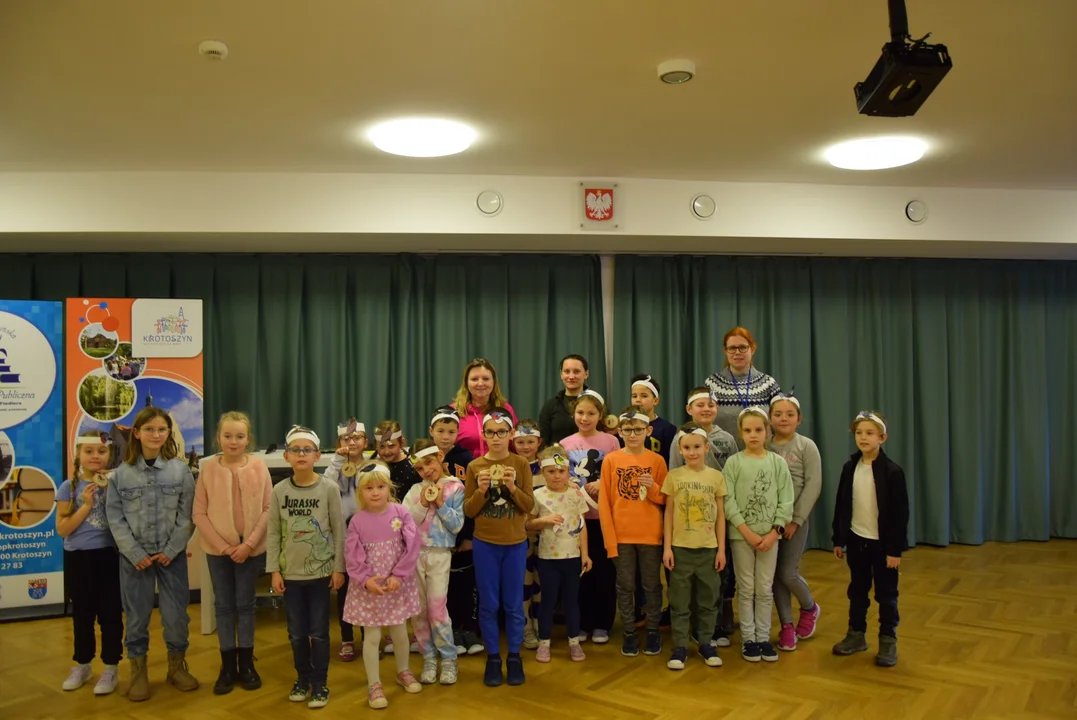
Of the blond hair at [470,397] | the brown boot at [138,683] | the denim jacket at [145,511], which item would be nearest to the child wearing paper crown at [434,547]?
the blond hair at [470,397]

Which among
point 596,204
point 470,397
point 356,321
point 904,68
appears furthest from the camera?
point 356,321

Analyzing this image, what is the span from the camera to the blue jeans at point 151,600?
339 centimetres

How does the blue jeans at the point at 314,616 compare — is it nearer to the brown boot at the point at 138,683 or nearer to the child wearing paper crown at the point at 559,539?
the brown boot at the point at 138,683

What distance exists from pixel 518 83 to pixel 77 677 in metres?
3.12

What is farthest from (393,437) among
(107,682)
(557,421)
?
(107,682)

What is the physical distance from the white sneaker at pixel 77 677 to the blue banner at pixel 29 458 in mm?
1186

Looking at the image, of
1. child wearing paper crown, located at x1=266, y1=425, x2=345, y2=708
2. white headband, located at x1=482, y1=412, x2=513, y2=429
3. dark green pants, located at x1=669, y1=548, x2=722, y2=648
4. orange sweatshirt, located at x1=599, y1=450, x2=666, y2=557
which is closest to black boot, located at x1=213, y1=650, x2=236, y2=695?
child wearing paper crown, located at x1=266, y1=425, x2=345, y2=708

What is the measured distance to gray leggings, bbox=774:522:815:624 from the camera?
3.85 m

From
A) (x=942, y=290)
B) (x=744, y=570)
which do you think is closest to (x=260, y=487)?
(x=744, y=570)

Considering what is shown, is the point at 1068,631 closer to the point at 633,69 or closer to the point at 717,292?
the point at 717,292

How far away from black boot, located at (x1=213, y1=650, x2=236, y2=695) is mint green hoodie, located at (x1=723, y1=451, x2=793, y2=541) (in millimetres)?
2227

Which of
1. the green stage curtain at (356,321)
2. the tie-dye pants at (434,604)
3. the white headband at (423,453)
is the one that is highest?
the green stage curtain at (356,321)

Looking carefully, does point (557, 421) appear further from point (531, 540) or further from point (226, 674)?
point (226, 674)

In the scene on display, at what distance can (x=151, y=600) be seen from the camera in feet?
11.3
